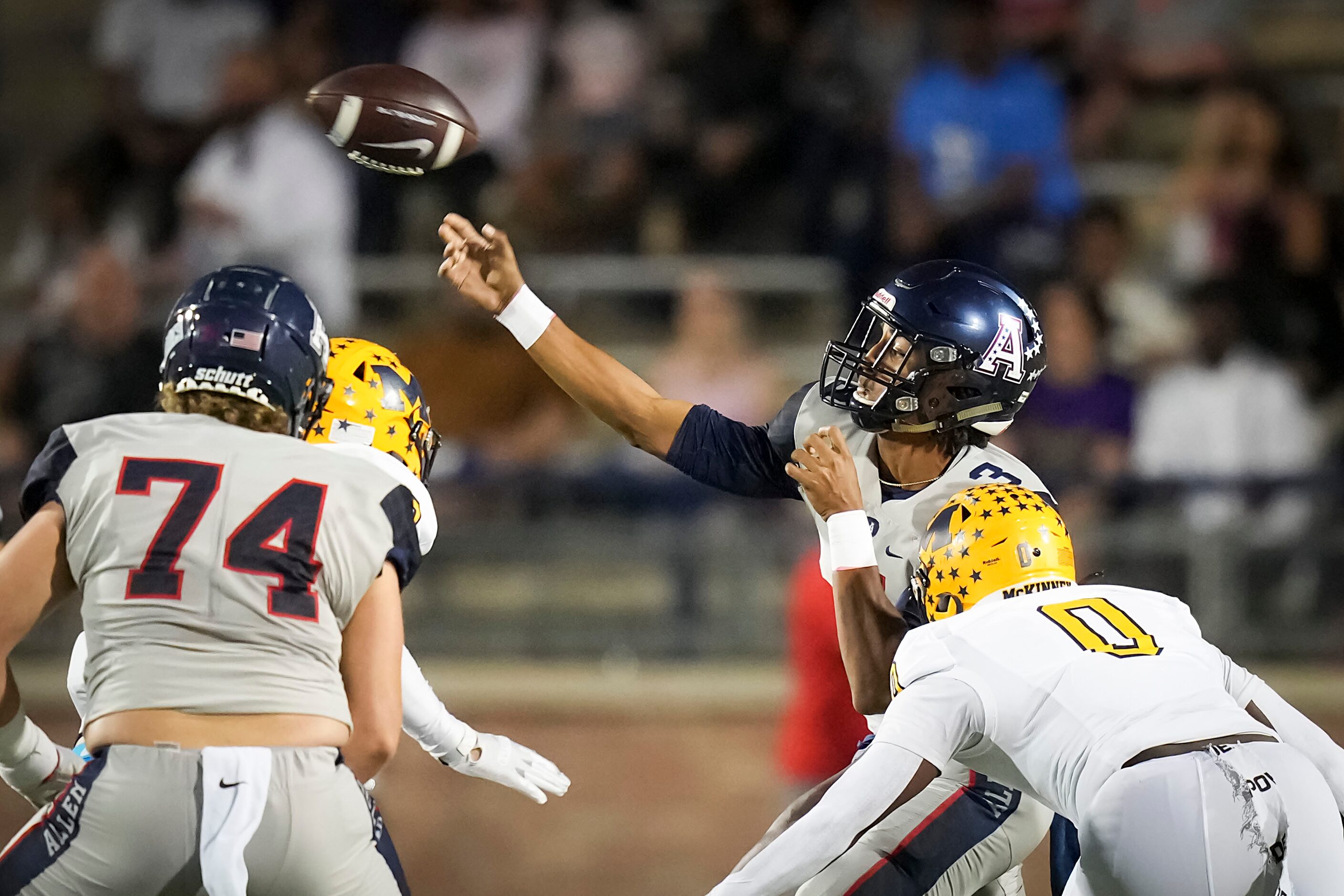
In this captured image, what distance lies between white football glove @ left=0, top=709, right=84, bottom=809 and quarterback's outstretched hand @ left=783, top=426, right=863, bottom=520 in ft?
5.18

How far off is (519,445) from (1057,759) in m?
4.47

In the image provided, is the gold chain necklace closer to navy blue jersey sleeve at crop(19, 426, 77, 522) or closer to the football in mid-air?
the football in mid-air

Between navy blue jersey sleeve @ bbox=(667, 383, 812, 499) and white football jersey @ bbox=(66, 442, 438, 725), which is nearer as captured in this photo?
white football jersey @ bbox=(66, 442, 438, 725)

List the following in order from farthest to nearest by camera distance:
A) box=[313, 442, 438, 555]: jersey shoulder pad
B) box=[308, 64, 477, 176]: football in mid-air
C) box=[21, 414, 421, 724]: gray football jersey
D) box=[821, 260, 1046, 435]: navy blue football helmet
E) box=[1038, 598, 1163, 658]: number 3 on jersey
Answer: box=[308, 64, 477, 176]: football in mid-air
box=[821, 260, 1046, 435]: navy blue football helmet
box=[313, 442, 438, 555]: jersey shoulder pad
box=[1038, 598, 1163, 658]: number 3 on jersey
box=[21, 414, 421, 724]: gray football jersey

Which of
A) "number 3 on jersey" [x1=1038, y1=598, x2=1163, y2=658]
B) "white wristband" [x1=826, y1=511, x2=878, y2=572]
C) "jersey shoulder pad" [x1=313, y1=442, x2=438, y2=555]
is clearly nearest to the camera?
"number 3 on jersey" [x1=1038, y1=598, x2=1163, y2=658]

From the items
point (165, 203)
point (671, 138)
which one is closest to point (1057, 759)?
point (671, 138)

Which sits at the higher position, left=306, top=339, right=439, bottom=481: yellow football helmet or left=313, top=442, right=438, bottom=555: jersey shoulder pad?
left=306, top=339, right=439, bottom=481: yellow football helmet

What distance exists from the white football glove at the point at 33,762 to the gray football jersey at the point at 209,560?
1.28ft

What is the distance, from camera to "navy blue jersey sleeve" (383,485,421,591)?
113 inches

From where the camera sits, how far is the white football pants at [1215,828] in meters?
2.88

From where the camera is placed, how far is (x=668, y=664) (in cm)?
682

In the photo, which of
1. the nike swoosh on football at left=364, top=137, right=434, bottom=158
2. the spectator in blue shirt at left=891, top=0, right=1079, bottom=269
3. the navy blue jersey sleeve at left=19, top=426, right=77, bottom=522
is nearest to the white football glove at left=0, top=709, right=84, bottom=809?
the navy blue jersey sleeve at left=19, top=426, right=77, bottom=522

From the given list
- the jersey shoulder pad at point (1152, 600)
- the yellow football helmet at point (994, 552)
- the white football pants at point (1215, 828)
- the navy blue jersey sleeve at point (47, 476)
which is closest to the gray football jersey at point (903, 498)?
the yellow football helmet at point (994, 552)

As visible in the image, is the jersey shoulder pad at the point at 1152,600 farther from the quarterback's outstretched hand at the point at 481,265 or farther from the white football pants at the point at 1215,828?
the quarterback's outstretched hand at the point at 481,265
